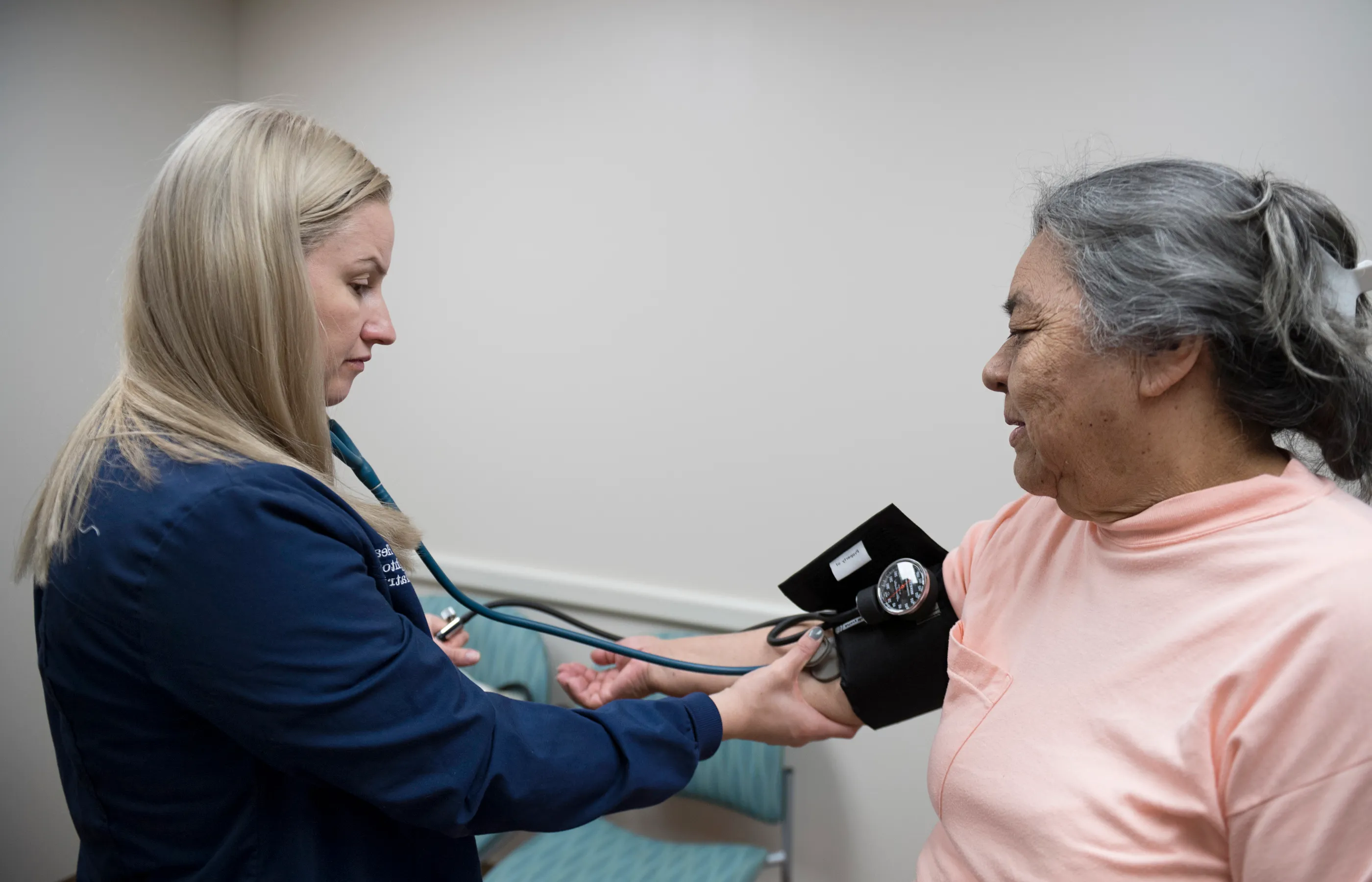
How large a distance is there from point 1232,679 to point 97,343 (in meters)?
2.99

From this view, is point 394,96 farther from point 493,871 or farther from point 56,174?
point 493,871

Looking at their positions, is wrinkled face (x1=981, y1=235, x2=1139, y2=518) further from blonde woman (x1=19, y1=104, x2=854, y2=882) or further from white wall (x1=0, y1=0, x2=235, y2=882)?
white wall (x1=0, y1=0, x2=235, y2=882)

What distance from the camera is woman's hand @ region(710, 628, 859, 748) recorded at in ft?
4.12

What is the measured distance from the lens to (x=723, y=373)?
7.14 ft

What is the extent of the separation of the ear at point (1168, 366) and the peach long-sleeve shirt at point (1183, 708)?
12 centimetres

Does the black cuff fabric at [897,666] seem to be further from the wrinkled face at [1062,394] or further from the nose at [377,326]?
the nose at [377,326]

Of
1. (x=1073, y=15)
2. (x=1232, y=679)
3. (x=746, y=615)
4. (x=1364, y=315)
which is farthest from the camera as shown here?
(x=746, y=615)

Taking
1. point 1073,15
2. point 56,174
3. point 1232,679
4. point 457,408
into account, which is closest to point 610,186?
point 457,408

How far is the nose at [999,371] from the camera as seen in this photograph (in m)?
0.99

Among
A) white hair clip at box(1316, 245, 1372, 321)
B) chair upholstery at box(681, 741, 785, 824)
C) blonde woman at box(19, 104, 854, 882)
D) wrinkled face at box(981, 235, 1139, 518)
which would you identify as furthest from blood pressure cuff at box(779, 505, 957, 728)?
chair upholstery at box(681, 741, 785, 824)

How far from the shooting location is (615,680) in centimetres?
156

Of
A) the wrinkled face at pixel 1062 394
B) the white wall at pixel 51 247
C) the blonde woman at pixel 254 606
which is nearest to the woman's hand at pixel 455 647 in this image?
the blonde woman at pixel 254 606

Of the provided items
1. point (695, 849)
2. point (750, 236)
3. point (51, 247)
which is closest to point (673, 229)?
point (750, 236)

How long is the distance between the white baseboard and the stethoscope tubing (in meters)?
0.73
